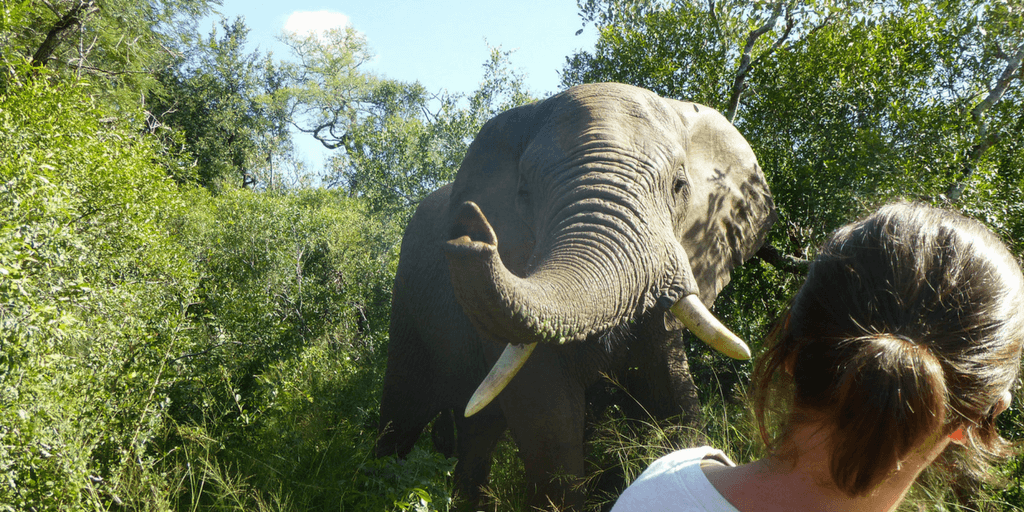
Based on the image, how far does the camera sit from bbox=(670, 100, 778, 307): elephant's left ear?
172 inches

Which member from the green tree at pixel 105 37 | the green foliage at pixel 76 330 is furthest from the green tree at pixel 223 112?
the green foliage at pixel 76 330

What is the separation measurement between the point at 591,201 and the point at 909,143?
3.31 meters

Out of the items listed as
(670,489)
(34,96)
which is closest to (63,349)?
(34,96)

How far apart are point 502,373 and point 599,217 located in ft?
3.10

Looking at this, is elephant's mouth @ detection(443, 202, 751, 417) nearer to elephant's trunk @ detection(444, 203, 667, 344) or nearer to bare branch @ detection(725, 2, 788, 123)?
elephant's trunk @ detection(444, 203, 667, 344)

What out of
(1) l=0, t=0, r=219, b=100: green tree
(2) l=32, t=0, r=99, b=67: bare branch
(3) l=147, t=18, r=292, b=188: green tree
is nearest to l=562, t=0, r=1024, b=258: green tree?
(1) l=0, t=0, r=219, b=100: green tree

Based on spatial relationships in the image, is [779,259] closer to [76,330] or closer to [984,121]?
[984,121]

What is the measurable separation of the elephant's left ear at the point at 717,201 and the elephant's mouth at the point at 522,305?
2.14 feet

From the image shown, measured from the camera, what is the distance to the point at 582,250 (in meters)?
3.25

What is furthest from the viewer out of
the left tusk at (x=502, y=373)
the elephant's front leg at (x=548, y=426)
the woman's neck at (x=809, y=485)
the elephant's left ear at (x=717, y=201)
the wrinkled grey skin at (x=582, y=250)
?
the elephant's left ear at (x=717, y=201)

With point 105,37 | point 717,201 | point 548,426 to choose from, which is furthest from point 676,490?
point 105,37

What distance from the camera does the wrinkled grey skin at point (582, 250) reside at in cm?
307

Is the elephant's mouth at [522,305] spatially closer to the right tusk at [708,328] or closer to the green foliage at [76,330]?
the right tusk at [708,328]

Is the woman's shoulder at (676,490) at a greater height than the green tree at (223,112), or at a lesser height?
lesser
